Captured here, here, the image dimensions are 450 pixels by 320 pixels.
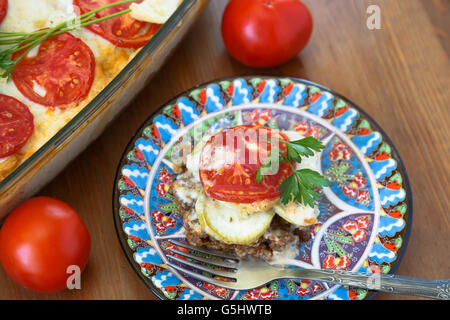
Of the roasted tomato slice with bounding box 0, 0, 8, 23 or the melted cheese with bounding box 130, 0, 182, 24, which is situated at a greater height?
the melted cheese with bounding box 130, 0, 182, 24

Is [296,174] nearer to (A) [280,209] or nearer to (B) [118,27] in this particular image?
(A) [280,209]

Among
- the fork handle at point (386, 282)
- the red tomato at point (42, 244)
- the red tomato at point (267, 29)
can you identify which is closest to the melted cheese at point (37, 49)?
the red tomato at point (42, 244)

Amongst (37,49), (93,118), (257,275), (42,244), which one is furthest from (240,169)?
(37,49)

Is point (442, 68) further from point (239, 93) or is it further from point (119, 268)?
point (119, 268)

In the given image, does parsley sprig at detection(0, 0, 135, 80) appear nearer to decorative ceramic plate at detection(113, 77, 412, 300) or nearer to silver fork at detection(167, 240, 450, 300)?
decorative ceramic plate at detection(113, 77, 412, 300)

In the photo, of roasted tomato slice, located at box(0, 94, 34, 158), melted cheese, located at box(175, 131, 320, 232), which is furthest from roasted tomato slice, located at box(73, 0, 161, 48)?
melted cheese, located at box(175, 131, 320, 232)

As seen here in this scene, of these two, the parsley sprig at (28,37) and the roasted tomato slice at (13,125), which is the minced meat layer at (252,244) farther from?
the parsley sprig at (28,37)
